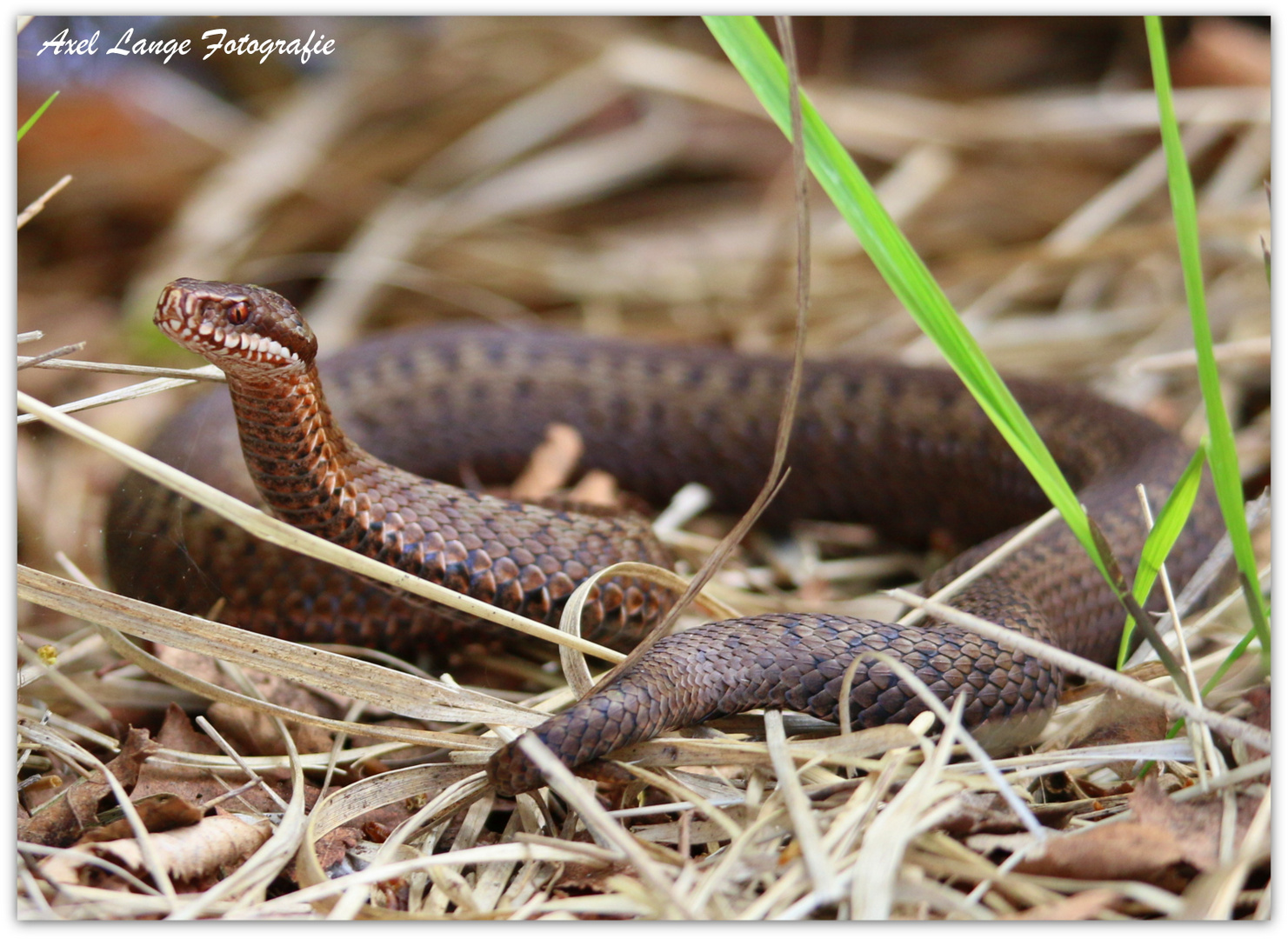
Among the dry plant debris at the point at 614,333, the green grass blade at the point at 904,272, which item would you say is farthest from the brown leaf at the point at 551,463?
A: the green grass blade at the point at 904,272

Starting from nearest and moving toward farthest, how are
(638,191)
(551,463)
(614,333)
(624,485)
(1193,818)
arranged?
(1193,818), (551,463), (624,485), (614,333), (638,191)

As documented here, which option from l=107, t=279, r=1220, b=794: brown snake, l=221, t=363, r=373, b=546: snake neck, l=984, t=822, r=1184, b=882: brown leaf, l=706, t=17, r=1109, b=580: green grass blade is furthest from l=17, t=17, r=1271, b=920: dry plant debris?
l=706, t=17, r=1109, b=580: green grass blade

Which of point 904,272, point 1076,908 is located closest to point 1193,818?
point 1076,908

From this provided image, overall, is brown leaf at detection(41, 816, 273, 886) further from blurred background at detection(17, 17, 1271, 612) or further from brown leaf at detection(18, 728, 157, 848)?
blurred background at detection(17, 17, 1271, 612)

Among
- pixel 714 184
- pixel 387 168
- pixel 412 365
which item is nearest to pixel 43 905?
pixel 412 365

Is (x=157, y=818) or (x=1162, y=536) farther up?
(x=1162, y=536)

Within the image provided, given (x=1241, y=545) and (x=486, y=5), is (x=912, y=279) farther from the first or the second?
(x=486, y=5)

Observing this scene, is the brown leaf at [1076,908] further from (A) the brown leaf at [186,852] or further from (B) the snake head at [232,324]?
(B) the snake head at [232,324]

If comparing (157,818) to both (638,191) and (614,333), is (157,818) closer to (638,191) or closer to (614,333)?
(614,333)
